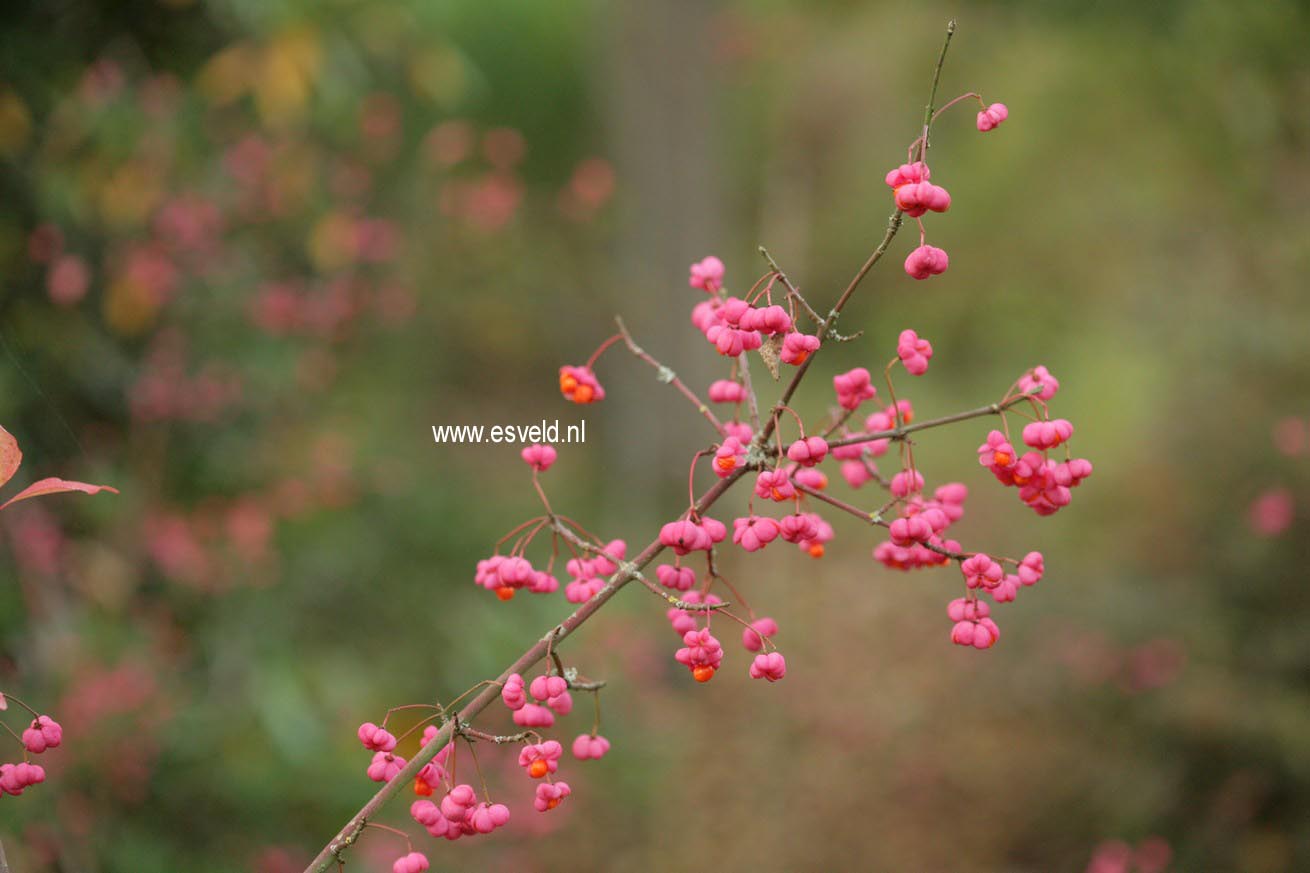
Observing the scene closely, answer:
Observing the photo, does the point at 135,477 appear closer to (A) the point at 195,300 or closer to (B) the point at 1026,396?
(A) the point at 195,300

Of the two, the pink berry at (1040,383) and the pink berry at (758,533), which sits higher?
the pink berry at (1040,383)

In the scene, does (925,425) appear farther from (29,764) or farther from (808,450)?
(29,764)

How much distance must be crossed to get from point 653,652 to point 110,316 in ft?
6.88

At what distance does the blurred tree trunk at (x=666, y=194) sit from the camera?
4887 millimetres

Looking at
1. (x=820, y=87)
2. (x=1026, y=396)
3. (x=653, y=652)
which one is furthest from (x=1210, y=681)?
(x=820, y=87)

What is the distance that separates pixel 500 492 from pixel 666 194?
162 cm

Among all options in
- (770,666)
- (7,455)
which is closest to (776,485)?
(770,666)

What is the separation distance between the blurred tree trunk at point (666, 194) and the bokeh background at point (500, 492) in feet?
0.06

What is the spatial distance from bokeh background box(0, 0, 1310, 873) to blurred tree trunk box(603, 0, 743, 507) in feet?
0.06

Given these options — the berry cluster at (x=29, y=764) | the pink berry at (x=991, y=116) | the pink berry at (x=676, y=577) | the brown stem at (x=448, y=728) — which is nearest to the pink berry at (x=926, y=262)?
the pink berry at (x=991, y=116)

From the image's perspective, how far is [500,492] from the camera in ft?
17.6

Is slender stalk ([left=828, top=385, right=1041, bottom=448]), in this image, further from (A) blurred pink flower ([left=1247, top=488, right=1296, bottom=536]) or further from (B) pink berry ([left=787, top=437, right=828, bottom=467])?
(A) blurred pink flower ([left=1247, top=488, right=1296, bottom=536])

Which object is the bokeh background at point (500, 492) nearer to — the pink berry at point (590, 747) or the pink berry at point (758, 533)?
the pink berry at point (590, 747)

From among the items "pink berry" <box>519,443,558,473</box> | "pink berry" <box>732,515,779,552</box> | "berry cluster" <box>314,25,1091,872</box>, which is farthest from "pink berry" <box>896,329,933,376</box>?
"pink berry" <box>519,443,558,473</box>
